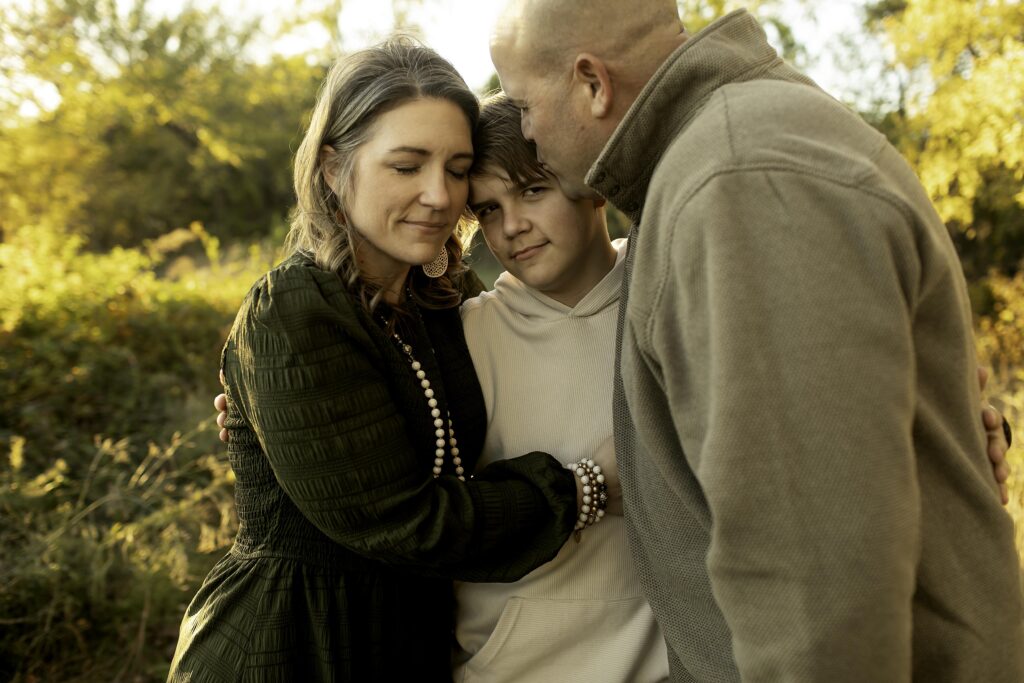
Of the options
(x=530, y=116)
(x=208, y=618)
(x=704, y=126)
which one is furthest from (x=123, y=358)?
(x=704, y=126)

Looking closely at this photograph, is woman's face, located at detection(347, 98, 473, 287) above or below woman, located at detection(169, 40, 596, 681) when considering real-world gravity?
above

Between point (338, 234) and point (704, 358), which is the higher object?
point (338, 234)

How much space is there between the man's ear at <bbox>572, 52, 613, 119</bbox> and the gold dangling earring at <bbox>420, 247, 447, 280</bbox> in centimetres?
73

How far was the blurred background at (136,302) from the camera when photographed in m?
3.70

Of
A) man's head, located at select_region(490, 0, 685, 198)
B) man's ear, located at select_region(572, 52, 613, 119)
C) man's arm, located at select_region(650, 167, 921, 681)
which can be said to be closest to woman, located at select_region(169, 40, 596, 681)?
man's head, located at select_region(490, 0, 685, 198)

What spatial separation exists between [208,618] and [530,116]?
1314 mm

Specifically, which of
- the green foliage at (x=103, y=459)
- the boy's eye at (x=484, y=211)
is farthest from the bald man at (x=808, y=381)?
the green foliage at (x=103, y=459)

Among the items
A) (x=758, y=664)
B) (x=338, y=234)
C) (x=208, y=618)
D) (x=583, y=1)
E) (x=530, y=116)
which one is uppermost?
(x=583, y=1)

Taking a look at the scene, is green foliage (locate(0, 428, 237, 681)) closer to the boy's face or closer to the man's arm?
the boy's face

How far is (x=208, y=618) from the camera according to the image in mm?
1933

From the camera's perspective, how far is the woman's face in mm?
1975

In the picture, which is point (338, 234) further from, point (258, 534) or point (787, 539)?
point (787, 539)

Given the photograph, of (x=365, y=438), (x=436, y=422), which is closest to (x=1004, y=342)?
(x=436, y=422)

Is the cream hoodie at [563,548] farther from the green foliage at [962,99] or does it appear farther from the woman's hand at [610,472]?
the green foliage at [962,99]
